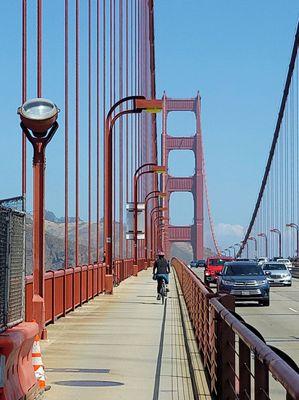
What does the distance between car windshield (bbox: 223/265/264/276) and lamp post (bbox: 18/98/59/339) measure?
17.9 metres

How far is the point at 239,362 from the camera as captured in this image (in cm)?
665

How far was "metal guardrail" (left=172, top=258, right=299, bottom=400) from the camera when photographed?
4.41 metres

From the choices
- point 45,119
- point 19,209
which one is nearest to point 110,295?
point 45,119

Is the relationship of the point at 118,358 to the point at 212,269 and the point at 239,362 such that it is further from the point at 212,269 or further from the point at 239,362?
the point at 212,269

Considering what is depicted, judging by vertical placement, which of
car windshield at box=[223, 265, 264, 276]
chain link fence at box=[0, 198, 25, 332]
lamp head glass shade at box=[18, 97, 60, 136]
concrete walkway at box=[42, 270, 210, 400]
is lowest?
concrete walkway at box=[42, 270, 210, 400]

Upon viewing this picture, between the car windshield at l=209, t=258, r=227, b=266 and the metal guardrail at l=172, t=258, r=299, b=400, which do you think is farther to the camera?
the car windshield at l=209, t=258, r=227, b=266

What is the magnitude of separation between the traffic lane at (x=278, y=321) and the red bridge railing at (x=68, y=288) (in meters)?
4.32

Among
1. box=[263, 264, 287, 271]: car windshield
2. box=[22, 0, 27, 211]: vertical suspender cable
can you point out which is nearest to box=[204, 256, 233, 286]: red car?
box=[263, 264, 287, 271]: car windshield

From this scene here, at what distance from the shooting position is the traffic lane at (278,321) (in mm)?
16109

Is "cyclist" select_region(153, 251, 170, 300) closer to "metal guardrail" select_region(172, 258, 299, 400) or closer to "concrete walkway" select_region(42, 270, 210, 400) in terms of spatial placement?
"concrete walkway" select_region(42, 270, 210, 400)

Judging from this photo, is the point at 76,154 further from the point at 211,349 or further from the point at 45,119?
the point at 211,349

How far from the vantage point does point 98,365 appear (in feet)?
40.2

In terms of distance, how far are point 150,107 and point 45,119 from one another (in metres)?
18.0

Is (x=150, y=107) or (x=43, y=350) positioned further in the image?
Answer: (x=150, y=107)
